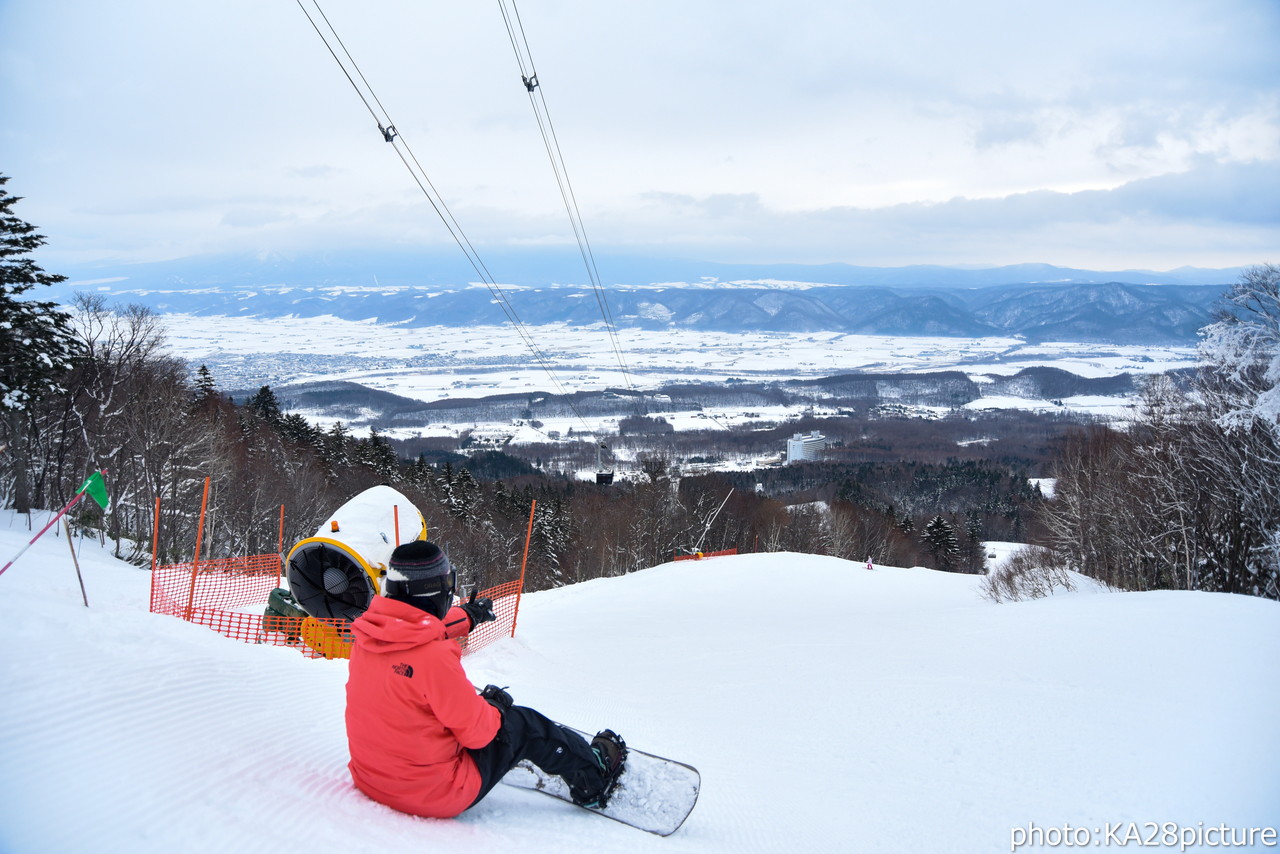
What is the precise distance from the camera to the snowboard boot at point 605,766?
3.83 m

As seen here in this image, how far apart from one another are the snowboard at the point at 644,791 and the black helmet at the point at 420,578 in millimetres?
1368

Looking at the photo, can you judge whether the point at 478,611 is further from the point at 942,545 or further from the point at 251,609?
the point at 942,545

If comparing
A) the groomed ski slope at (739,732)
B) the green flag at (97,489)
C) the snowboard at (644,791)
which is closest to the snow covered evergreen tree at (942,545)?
the groomed ski slope at (739,732)

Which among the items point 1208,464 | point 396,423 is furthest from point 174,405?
point 396,423

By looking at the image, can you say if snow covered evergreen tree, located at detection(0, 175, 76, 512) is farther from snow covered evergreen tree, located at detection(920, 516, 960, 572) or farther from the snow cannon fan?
snow covered evergreen tree, located at detection(920, 516, 960, 572)

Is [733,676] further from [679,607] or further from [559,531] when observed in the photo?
[559,531]

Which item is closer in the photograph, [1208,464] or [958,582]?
[1208,464]

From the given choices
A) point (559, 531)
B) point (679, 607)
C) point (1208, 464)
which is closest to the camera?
point (679, 607)

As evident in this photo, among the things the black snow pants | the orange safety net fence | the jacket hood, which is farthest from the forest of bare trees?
the jacket hood

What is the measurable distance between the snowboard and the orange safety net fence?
4017mm

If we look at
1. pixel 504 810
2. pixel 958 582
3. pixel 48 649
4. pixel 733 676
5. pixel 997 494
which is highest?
pixel 48 649

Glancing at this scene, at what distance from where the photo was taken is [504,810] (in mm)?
3639

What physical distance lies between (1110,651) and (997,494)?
81.6 meters

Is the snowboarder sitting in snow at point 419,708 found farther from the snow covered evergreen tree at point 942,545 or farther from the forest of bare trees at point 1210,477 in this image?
the snow covered evergreen tree at point 942,545
